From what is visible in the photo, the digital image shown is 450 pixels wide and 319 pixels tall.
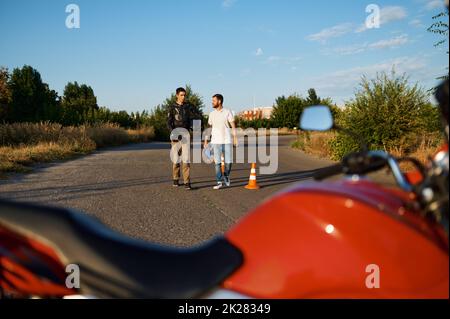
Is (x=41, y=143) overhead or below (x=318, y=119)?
below

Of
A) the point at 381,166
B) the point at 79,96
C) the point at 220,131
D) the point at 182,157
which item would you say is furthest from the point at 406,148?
the point at 79,96

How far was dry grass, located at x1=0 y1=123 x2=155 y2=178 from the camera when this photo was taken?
37.2 ft

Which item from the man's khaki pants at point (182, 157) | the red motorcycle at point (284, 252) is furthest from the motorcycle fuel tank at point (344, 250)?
the man's khaki pants at point (182, 157)

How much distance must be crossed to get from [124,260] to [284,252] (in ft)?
1.92

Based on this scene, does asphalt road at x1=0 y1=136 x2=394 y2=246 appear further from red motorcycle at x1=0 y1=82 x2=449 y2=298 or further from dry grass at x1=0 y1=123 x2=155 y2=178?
red motorcycle at x1=0 y1=82 x2=449 y2=298

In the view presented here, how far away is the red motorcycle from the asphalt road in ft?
9.51

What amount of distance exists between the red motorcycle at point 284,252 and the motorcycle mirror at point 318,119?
0.28m

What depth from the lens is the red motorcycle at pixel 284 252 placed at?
1237 mm

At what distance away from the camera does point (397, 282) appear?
1.24 metres

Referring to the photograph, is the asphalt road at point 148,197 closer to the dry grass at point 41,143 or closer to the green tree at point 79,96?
the dry grass at point 41,143

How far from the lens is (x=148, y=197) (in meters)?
6.97

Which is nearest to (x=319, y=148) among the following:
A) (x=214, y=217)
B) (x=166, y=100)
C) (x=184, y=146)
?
(x=184, y=146)

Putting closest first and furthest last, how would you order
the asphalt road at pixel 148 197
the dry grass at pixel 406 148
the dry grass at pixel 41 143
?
the asphalt road at pixel 148 197 → the dry grass at pixel 406 148 → the dry grass at pixel 41 143

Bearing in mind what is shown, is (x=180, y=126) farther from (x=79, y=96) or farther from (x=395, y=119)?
(x=79, y=96)
